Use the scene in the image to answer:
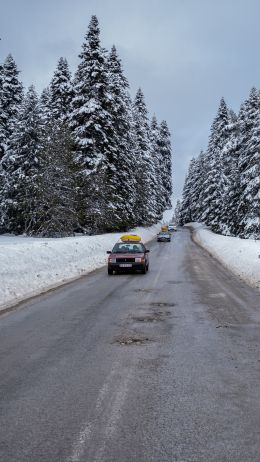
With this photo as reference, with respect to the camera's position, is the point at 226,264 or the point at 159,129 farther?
the point at 159,129

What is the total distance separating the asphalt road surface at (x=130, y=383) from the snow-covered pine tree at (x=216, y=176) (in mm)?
46363

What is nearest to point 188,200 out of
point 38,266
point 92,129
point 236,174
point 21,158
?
point 236,174

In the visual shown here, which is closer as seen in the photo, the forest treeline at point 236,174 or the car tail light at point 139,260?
the car tail light at point 139,260

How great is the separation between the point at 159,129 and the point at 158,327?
87887 mm

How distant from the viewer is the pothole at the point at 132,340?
23.6 feet

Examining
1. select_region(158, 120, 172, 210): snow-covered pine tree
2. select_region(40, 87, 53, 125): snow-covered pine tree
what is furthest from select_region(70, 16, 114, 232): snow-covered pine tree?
select_region(158, 120, 172, 210): snow-covered pine tree

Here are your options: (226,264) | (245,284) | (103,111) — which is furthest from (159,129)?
(245,284)

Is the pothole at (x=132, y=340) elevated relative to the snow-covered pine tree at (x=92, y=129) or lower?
lower

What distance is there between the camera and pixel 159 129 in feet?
305

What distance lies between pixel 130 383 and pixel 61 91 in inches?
1833

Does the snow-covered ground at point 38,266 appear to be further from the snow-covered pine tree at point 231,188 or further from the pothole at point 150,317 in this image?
the snow-covered pine tree at point 231,188

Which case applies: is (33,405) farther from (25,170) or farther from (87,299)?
(25,170)

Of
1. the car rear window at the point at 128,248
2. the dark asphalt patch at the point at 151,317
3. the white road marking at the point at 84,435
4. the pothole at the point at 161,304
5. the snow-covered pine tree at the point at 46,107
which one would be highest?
the snow-covered pine tree at the point at 46,107

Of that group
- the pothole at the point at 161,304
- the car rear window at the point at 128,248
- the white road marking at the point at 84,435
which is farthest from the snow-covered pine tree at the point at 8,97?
the white road marking at the point at 84,435
